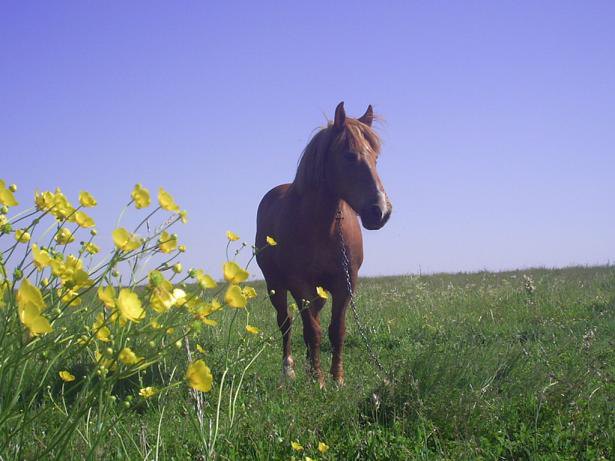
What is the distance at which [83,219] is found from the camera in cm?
212

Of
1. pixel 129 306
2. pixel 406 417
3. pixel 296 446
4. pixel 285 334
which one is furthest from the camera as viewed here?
pixel 285 334

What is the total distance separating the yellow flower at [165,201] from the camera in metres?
1.98

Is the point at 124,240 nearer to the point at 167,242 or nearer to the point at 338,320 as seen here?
the point at 167,242

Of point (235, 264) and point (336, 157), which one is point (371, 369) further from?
point (235, 264)

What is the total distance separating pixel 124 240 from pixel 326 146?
3470 millimetres

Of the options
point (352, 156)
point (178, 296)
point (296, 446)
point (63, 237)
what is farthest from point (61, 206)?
point (352, 156)

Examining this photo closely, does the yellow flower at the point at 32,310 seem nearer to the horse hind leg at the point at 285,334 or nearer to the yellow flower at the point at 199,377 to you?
the yellow flower at the point at 199,377

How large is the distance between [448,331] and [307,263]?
226 centimetres

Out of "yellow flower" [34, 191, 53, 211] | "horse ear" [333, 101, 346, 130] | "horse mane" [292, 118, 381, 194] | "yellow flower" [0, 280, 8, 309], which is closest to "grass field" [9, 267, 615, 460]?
"yellow flower" [0, 280, 8, 309]

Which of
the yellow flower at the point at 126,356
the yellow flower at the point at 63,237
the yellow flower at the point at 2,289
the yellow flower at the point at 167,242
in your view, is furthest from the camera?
the yellow flower at the point at 63,237

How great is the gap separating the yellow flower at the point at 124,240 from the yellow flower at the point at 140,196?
17cm

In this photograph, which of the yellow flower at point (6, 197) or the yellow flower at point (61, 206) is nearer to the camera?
the yellow flower at point (6, 197)

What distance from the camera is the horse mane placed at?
4.89 m

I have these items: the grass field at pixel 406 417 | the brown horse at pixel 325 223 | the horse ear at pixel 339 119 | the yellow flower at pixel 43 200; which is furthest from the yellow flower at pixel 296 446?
the horse ear at pixel 339 119
